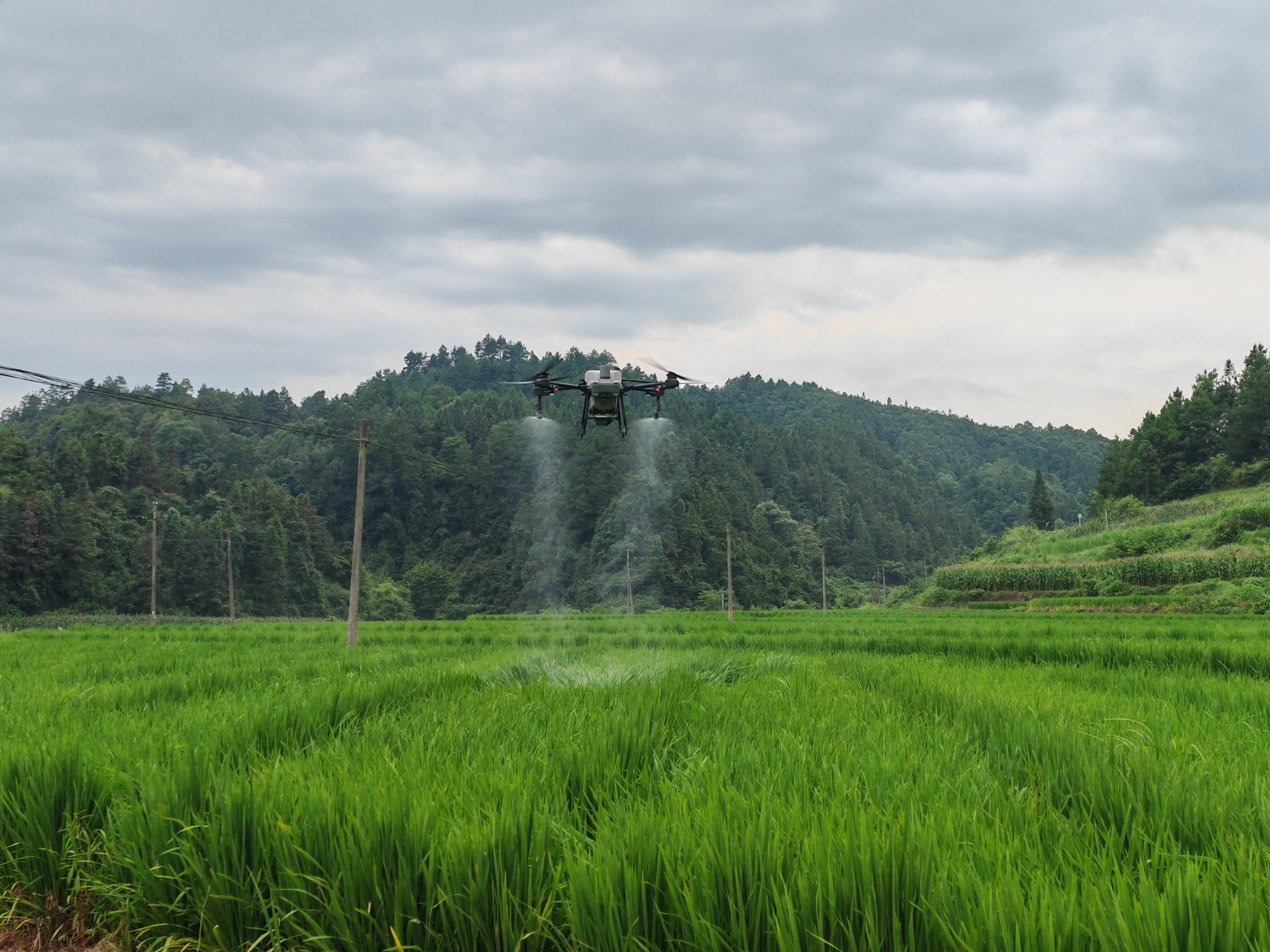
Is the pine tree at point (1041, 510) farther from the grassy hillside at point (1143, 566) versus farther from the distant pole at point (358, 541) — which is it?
the distant pole at point (358, 541)

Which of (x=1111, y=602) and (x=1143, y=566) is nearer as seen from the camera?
(x=1111, y=602)

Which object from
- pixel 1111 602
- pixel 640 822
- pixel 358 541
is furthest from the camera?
pixel 1111 602

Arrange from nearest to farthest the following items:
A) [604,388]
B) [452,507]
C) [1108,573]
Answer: [604,388], [1108,573], [452,507]

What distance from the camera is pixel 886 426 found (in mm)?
186375

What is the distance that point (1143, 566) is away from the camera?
3841 cm

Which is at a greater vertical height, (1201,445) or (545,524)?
(1201,445)

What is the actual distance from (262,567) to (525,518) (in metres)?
25.9

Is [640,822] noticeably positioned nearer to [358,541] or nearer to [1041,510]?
[358,541]

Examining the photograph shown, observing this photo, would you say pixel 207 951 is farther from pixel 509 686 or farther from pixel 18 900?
pixel 509 686

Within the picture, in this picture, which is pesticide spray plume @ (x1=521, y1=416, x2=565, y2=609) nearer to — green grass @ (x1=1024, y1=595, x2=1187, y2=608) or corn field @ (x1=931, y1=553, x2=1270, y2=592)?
corn field @ (x1=931, y1=553, x2=1270, y2=592)

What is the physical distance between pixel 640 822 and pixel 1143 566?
44297 mm

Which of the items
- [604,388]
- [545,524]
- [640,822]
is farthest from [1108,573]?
[545,524]

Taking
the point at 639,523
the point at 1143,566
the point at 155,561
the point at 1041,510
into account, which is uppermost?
the point at 1041,510

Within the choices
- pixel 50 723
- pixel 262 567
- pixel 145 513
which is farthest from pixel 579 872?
pixel 145 513
